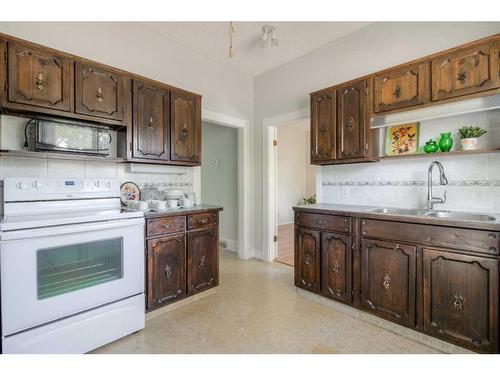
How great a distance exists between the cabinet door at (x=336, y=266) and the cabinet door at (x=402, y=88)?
1.25 m

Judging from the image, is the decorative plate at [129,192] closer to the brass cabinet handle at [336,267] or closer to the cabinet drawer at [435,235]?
the brass cabinet handle at [336,267]

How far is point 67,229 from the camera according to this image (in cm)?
158

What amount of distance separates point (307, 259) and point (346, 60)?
227cm

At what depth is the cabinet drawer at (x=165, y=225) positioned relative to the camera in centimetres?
209

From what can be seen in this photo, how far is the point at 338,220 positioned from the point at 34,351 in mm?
2333

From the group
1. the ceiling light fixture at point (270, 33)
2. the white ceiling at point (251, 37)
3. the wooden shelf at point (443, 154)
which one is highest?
the white ceiling at point (251, 37)

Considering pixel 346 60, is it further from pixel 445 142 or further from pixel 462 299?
pixel 462 299

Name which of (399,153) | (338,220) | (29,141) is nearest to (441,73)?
(399,153)

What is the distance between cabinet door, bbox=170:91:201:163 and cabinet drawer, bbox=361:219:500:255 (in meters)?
1.87

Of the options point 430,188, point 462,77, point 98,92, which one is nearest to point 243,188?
point 98,92

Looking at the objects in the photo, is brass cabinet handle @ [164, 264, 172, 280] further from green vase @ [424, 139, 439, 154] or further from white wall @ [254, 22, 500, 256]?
green vase @ [424, 139, 439, 154]

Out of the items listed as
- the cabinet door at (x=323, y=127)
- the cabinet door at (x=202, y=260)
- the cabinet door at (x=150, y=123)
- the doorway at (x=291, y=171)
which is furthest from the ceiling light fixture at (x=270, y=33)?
the doorway at (x=291, y=171)

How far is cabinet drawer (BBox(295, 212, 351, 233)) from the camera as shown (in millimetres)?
2188
